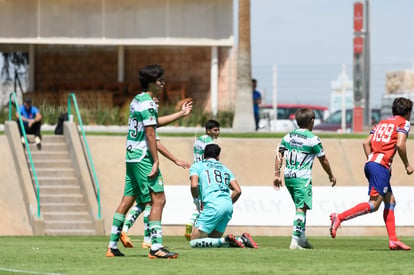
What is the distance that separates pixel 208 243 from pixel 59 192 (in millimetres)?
11969

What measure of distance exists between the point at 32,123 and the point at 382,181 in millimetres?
14050

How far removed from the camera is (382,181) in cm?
1472

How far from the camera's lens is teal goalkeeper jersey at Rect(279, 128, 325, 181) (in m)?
14.9

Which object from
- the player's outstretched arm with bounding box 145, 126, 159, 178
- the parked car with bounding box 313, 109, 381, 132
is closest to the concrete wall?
the parked car with bounding box 313, 109, 381, 132

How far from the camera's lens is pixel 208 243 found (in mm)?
14602

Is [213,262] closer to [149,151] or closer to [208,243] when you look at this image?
[149,151]

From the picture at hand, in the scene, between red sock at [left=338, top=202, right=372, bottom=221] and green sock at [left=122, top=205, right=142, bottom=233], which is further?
red sock at [left=338, top=202, right=372, bottom=221]

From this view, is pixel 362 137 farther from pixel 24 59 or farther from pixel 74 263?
pixel 74 263

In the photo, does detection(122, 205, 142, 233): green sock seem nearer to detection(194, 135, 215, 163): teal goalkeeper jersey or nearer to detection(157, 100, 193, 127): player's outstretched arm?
detection(157, 100, 193, 127): player's outstretched arm

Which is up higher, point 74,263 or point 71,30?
point 71,30

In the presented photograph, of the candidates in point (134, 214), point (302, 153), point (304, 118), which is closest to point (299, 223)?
point (302, 153)

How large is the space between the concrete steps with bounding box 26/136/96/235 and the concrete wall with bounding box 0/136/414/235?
526 mm

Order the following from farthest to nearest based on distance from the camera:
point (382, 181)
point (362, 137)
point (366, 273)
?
point (362, 137)
point (382, 181)
point (366, 273)

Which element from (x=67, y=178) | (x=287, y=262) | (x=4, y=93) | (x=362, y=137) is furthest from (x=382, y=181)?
(x=4, y=93)
